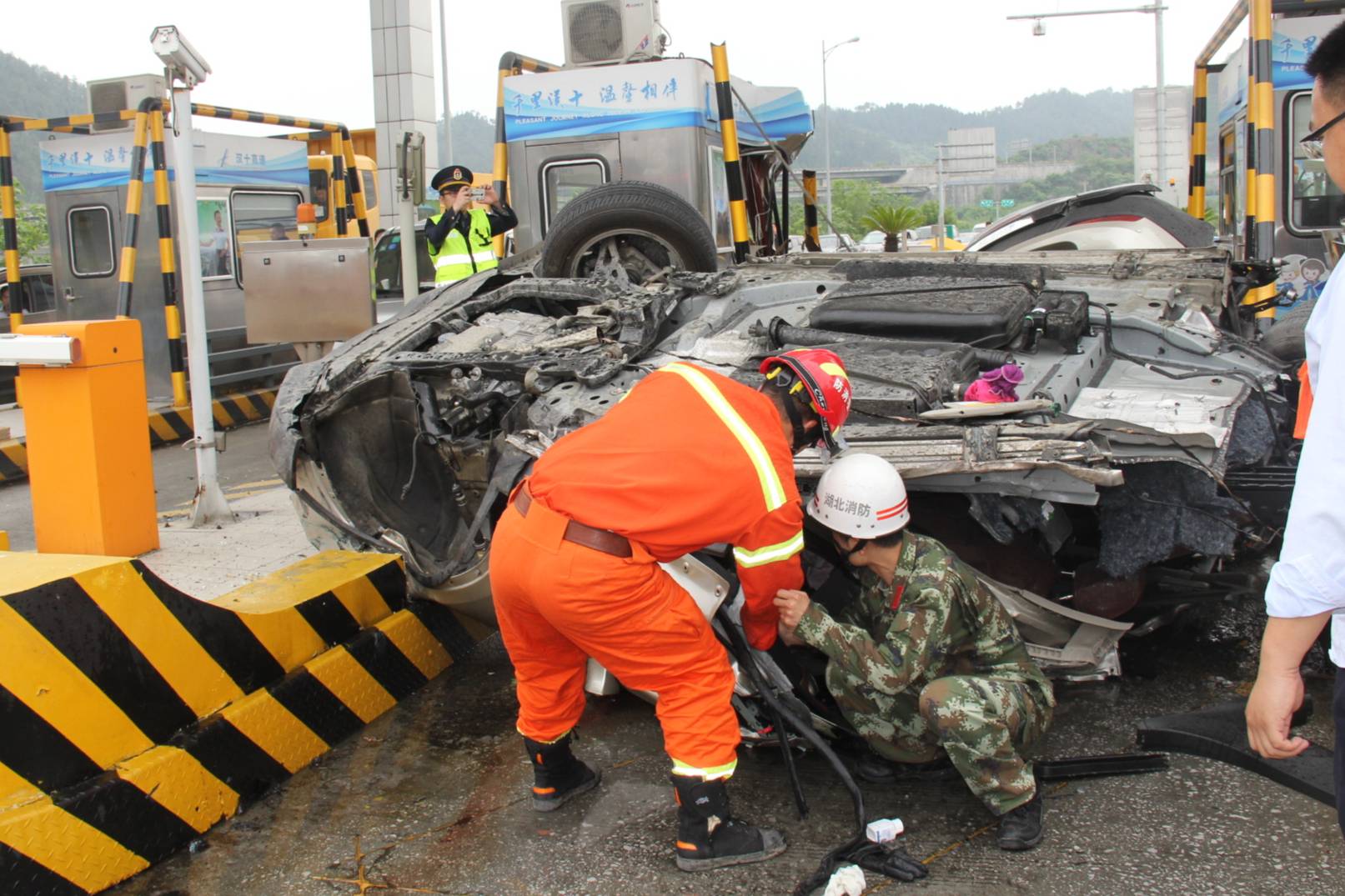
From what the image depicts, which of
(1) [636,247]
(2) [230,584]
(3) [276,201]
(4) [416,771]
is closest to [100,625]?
(4) [416,771]

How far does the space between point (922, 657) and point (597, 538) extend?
1001mm

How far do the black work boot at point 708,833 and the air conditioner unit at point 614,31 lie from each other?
7.70 metres

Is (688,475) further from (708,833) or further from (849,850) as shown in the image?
(849,850)

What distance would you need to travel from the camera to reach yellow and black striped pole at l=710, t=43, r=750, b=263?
606 centimetres

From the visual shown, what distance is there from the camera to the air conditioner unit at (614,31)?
9.66 metres

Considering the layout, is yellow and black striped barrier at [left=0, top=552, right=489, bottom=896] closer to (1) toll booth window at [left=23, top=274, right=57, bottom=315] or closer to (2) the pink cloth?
(2) the pink cloth

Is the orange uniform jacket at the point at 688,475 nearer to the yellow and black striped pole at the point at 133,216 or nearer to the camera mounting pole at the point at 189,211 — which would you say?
the camera mounting pole at the point at 189,211

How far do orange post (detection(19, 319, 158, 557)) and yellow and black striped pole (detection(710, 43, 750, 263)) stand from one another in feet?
10.2

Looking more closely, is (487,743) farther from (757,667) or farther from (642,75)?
(642,75)

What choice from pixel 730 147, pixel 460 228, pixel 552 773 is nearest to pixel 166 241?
pixel 460 228

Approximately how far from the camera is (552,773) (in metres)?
3.53

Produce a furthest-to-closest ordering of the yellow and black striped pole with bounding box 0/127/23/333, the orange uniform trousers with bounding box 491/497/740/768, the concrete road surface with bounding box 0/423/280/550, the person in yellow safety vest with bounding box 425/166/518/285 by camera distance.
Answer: the yellow and black striped pole with bounding box 0/127/23/333 → the concrete road surface with bounding box 0/423/280/550 → the person in yellow safety vest with bounding box 425/166/518/285 → the orange uniform trousers with bounding box 491/497/740/768

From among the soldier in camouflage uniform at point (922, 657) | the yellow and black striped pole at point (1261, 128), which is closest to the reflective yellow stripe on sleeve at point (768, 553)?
the soldier in camouflage uniform at point (922, 657)

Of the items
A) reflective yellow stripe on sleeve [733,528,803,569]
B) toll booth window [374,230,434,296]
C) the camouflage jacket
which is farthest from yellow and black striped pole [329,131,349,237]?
reflective yellow stripe on sleeve [733,528,803,569]
